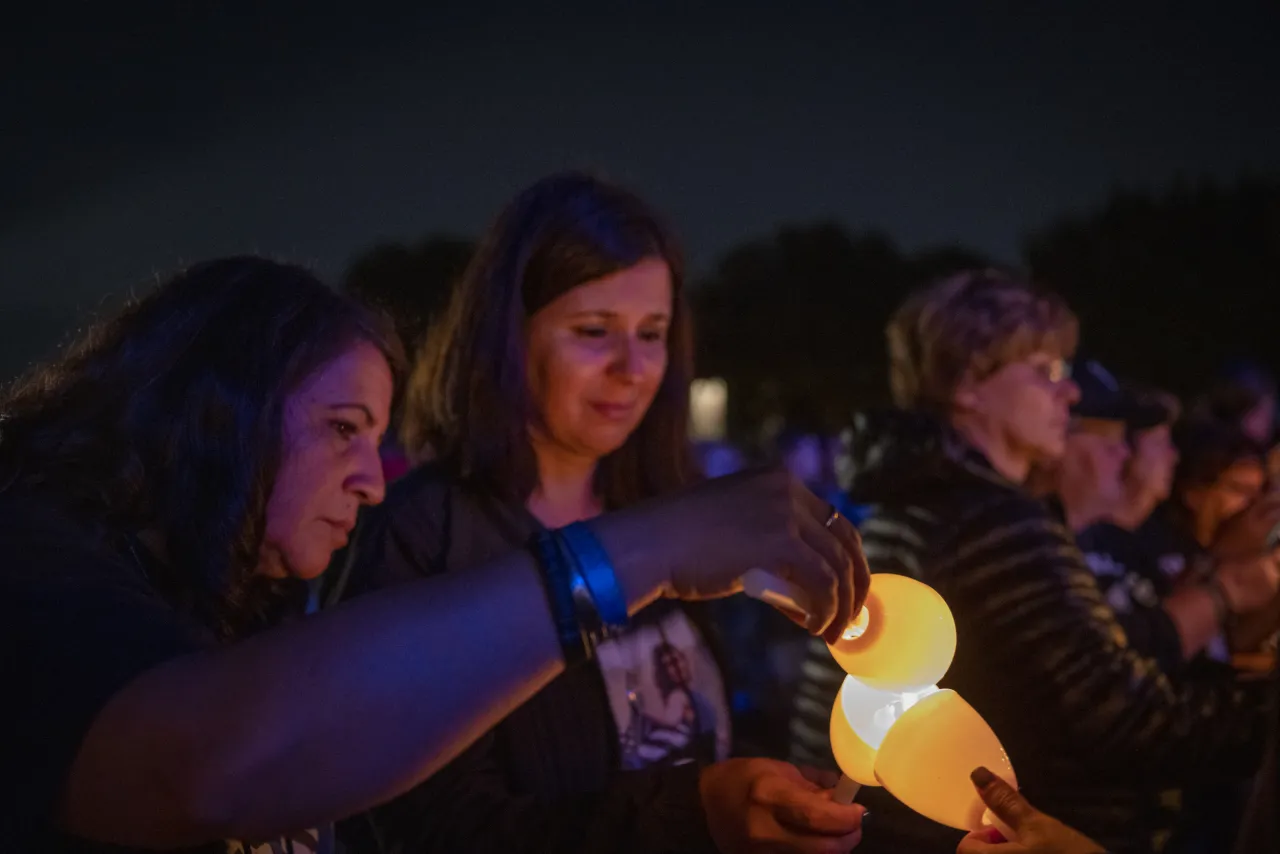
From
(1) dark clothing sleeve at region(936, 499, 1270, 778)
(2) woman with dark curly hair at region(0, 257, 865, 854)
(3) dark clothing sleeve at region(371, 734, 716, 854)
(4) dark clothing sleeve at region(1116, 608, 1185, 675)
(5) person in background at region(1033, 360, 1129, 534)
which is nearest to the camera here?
(2) woman with dark curly hair at region(0, 257, 865, 854)

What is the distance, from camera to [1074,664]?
7.40 feet

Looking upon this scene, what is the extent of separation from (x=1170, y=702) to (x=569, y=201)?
1890 millimetres

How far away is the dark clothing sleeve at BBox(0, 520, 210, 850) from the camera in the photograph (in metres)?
0.98

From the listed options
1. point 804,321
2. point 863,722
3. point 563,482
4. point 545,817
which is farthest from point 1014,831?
point 804,321

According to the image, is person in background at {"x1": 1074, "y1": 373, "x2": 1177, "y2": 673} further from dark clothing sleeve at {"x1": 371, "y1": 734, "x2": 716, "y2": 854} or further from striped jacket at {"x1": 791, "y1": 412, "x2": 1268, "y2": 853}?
dark clothing sleeve at {"x1": 371, "y1": 734, "x2": 716, "y2": 854}

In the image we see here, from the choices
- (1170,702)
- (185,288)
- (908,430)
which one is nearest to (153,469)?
(185,288)

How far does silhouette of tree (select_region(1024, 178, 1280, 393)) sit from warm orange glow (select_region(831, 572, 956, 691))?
3047 centimetres

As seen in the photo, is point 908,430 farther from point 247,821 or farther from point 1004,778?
point 247,821

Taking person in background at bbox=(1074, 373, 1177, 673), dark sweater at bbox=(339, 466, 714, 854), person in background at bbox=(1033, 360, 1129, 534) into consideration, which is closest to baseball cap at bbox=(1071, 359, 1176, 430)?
person in background at bbox=(1074, 373, 1177, 673)

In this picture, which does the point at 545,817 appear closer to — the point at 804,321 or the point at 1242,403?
the point at 1242,403

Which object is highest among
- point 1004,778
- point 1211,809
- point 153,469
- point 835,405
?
point 153,469

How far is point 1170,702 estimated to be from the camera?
2328 millimetres

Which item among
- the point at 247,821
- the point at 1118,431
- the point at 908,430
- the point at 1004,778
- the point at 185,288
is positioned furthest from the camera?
the point at 1118,431

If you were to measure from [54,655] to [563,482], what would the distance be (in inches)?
57.6
